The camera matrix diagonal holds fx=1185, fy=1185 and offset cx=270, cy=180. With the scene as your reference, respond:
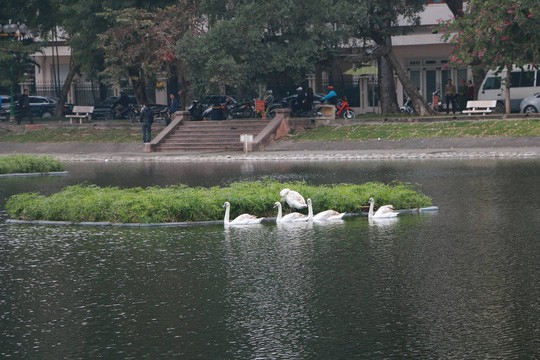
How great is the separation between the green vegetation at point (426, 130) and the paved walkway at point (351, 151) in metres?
0.60

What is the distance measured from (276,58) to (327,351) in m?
34.9

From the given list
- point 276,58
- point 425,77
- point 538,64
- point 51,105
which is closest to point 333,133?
point 276,58

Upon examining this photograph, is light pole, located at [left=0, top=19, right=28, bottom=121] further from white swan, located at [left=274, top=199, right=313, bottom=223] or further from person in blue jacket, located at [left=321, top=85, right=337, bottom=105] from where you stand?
white swan, located at [left=274, top=199, right=313, bottom=223]

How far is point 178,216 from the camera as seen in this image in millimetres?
21688

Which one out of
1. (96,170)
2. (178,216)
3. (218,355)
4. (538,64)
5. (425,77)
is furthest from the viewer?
(425,77)

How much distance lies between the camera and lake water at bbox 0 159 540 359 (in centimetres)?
1189

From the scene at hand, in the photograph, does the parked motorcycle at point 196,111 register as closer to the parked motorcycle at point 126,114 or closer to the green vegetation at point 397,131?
the green vegetation at point 397,131

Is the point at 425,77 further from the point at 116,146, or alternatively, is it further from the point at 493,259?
the point at 493,259

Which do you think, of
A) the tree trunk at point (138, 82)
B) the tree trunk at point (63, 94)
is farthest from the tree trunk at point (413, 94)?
the tree trunk at point (63, 94)

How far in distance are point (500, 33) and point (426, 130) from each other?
4.26m

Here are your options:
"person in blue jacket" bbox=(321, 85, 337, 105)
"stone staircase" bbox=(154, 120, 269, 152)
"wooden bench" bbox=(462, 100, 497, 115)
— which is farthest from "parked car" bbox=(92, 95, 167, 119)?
"wooden bench" bbox=(462, 100, 497, 115)

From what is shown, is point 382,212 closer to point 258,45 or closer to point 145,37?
point 258,45

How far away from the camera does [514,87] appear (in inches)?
2014

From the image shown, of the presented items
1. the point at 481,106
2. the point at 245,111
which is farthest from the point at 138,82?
the point at 481,106
